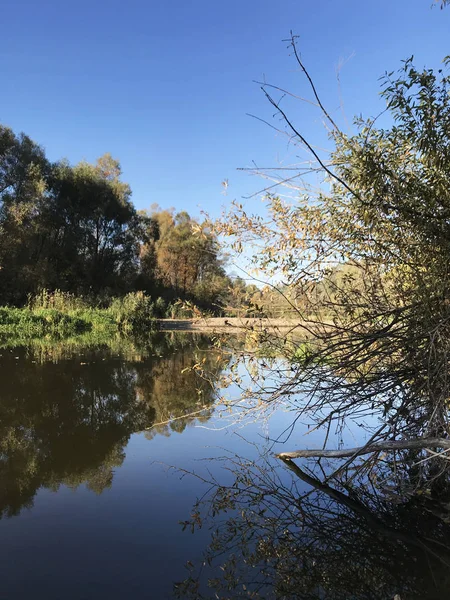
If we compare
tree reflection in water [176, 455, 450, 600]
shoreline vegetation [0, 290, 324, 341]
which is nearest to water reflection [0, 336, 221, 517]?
tree reflection in water [176, 455, 450, 600]

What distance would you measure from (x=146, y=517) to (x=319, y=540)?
42.4 inches

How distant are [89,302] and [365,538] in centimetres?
1878

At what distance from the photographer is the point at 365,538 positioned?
261 centimetres

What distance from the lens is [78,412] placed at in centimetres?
506

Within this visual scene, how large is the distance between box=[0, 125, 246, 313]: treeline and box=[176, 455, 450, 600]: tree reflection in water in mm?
12602

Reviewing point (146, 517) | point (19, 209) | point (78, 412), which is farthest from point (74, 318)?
point (146, 517)

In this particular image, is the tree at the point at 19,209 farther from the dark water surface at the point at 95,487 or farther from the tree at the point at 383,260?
the tree at the point at 383,260

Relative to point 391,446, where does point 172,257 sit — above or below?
above

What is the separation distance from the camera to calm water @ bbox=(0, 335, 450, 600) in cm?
Result: 215

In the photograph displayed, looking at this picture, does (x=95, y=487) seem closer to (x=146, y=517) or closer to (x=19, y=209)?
(x=146, y=517)

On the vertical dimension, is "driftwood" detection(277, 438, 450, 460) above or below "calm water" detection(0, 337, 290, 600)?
above

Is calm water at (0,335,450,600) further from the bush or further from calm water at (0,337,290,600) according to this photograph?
the bush

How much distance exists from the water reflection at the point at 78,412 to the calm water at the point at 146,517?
19 mm

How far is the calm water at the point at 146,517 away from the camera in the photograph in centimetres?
215
